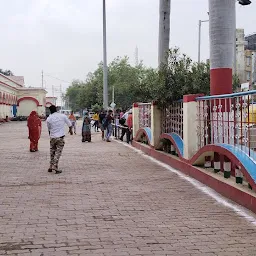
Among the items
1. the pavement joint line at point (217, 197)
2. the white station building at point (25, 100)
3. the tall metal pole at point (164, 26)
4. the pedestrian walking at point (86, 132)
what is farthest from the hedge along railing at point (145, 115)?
the white station building at point (25, 100)

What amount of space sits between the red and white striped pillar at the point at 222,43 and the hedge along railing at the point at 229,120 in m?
0.54

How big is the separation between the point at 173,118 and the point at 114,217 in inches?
228

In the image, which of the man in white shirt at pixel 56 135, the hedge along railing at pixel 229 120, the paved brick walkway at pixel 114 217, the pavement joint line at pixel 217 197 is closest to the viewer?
the paved brick walkway at pixel 114 217

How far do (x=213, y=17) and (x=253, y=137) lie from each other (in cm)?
341

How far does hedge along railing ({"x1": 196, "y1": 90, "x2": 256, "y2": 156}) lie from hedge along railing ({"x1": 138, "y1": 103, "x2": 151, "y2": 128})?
5185mm

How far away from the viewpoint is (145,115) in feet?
51.1

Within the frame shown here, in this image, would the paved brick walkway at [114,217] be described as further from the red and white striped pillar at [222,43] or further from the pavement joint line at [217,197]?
the red and white striped pillar at [222,43]

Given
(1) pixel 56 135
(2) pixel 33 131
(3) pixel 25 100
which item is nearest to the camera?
(1) pixel 56 135

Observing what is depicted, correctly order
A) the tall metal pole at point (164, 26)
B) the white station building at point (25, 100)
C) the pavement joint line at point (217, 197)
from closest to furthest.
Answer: the pavement joint line at point (217, 197), the tall metal pole at point (164, 26), the white station building at point (25, 100)

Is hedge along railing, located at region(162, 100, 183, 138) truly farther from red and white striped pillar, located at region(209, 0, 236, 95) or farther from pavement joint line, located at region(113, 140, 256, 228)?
red and white striped pillar, located at region(209, 0, 236, 95)

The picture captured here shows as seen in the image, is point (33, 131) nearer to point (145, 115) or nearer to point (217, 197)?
point (145, 115)

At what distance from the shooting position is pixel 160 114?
13.0m

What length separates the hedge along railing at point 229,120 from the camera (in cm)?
677

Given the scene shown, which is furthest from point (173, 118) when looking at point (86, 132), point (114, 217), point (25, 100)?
point (25, 100)
